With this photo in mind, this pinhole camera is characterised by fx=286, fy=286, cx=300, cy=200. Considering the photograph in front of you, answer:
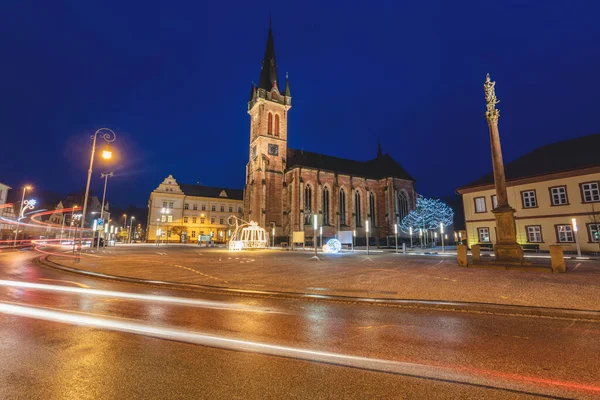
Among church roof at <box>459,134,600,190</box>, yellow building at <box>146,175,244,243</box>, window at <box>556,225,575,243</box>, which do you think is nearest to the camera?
window at <box>556,225,575,243</box>

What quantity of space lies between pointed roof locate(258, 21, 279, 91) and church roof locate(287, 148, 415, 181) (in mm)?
12912

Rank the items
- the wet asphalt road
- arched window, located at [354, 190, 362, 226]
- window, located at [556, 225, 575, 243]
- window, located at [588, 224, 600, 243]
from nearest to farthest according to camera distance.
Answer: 1. the wet asphalt road
2. window, located at [588, 224, 600, 243]
3. window, located at [556, 225, 575, 243]
4. arched window, located at [354, 190, 362, 226]

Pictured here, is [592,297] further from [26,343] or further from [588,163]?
[588,163]

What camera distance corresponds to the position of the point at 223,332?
4.69 meters

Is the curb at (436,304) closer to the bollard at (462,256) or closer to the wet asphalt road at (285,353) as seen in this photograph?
the wet asphalt road at (285,353)

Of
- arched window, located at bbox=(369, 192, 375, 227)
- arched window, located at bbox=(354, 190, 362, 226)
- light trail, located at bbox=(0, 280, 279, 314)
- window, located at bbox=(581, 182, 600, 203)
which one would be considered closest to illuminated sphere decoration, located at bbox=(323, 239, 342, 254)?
window, located at bbox=(581, 182, 600, 203)

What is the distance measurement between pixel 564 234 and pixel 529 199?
12.9 feet

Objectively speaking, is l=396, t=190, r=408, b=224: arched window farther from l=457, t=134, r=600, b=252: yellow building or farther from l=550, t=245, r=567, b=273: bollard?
l=550, t=245, r=567, b=273: bollard

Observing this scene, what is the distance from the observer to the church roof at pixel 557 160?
2394cm

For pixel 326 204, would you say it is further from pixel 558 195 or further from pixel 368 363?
pixel 368 363

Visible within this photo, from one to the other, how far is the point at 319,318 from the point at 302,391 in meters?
2.95

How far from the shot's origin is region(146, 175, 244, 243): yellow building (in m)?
61.3

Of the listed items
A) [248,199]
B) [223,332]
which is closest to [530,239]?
[223,332]

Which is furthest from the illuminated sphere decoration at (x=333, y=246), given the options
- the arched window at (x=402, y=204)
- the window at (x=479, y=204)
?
the arched window at (x=402, y=204)
